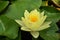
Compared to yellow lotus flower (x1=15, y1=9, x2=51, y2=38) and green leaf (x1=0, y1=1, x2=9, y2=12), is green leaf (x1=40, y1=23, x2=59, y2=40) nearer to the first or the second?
yellow lotus flower (x1=15, y1=9, x2=51, y2=38)

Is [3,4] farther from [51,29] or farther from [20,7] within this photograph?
[51,29]

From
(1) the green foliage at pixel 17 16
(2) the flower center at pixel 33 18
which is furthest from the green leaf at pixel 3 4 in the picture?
(2) the flower center at pixel 33 18

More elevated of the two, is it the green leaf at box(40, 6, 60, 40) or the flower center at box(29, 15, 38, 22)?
the flower center at box(29, 15, 38, 22)

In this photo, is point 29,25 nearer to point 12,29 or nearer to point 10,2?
point 12,29

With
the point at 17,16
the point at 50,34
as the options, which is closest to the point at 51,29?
the point at 50,34

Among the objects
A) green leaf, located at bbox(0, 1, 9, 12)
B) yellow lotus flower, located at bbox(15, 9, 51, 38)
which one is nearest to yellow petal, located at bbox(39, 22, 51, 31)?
yellow lotus flower, located at bbox(15, 9, 51, 38)

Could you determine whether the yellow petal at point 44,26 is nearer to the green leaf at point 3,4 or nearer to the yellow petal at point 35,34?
the yellow petal at point 35,34
